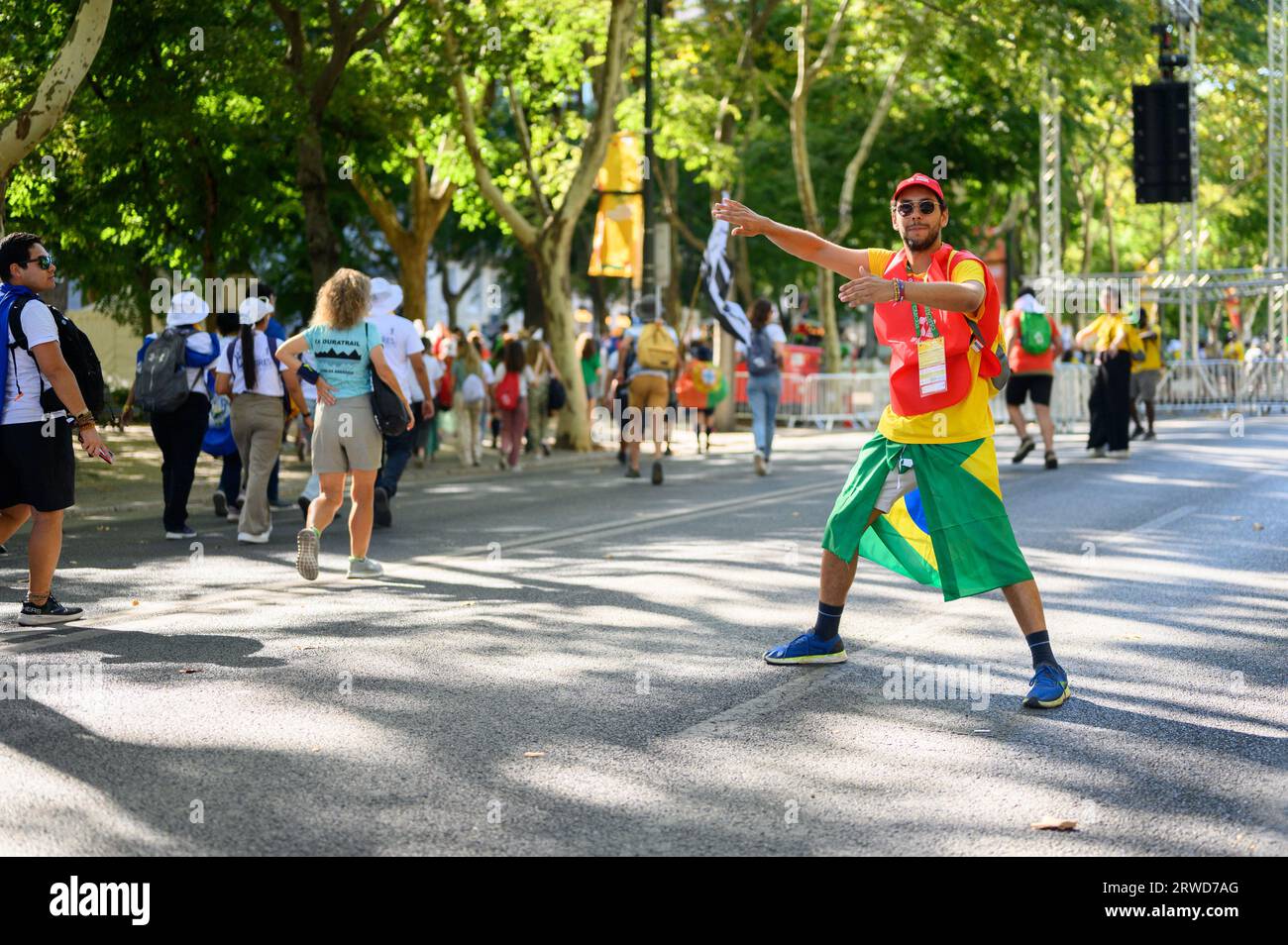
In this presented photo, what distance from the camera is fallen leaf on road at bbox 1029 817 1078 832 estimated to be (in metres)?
4.68

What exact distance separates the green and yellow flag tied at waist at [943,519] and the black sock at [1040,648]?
24 cm

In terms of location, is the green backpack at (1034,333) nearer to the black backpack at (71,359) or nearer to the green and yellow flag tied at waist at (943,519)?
the black backpack at (71,359)

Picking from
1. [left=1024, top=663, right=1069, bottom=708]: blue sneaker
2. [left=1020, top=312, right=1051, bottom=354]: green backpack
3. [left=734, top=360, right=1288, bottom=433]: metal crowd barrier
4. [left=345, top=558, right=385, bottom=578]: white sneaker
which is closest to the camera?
[left=1024, top=663, right=1069, bottom=708]: blue sneaker

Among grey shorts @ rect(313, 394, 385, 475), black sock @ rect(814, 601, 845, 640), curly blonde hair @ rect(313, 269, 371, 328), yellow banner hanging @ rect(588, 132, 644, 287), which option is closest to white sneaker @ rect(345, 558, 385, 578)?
grey shorts @ rect(313, 394, 385, 475)

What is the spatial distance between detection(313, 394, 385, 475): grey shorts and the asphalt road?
2.30ft

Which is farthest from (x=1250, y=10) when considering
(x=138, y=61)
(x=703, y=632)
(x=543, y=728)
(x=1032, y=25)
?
(x=543, y=728)

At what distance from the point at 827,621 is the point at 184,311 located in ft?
23.5

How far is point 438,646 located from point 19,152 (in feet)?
28.5

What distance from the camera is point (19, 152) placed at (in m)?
14.2

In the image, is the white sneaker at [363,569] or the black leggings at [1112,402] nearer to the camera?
the white sneaker at [363,569]

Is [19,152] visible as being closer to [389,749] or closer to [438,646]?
[438,646]

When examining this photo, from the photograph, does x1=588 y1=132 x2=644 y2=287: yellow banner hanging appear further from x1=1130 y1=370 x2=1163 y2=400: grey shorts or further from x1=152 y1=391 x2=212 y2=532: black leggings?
x1=152 y1=391 x2=212 y2=532: black leggings

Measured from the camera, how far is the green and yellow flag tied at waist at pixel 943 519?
620 centimetres

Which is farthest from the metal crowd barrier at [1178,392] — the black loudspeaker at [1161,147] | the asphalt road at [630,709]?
the asphalt road at [630,709]
